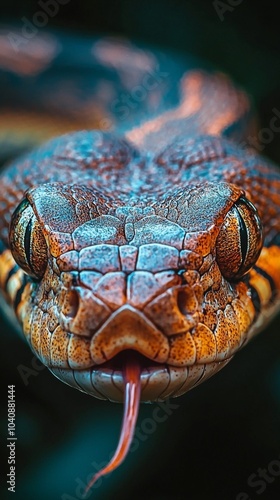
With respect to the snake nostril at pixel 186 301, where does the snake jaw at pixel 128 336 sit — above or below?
below

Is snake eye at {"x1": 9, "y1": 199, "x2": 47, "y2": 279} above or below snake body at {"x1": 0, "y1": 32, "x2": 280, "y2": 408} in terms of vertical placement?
below

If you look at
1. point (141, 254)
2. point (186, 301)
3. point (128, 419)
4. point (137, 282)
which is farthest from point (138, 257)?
point (128, 419)

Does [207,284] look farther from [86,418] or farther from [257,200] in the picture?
[86,418]

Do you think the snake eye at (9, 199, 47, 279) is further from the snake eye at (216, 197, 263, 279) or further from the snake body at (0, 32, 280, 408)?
the snake eye at (216, 197, 263, 279)

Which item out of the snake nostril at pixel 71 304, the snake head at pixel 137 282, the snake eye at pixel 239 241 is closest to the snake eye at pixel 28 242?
the snake head at pixel 137 282

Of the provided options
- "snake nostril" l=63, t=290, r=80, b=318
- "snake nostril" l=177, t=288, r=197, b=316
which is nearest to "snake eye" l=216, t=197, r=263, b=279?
"snake nostril" l=177, t=288, r=197, b=316

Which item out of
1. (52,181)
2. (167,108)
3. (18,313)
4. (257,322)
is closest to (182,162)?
(52,181)

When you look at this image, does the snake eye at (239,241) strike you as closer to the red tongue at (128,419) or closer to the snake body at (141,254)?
the snake body at (141,254)

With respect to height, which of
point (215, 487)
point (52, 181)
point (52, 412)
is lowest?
point (52, 412)
